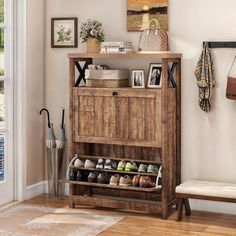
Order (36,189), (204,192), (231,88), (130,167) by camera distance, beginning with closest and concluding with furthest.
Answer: (204,192)
(231,88)
(130,167)
(36,189)

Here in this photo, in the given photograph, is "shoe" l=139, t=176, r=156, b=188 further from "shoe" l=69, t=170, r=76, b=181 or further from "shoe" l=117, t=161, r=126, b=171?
"shoe" l=69, t=170, r=76, b=181

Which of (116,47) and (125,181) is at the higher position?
(116,47)

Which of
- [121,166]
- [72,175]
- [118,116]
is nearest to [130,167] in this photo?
[121,166]

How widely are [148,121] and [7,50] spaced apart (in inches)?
58.0

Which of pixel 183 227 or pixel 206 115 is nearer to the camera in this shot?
pixel 183 227

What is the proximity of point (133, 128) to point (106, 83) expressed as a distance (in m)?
0.47

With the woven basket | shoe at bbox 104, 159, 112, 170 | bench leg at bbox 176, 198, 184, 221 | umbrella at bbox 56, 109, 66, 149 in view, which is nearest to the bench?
bench leg at bbox 176, 198, 184, 221

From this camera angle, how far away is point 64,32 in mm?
5539

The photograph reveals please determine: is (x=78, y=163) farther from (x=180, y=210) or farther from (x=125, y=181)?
(x=180, y=210)

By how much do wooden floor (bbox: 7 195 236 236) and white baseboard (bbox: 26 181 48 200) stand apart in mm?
888

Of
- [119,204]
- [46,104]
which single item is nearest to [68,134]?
[46,104]

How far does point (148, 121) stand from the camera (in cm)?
490

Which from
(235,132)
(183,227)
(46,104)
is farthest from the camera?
(46,104)

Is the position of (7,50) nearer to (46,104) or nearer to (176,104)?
(46,104)
